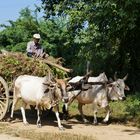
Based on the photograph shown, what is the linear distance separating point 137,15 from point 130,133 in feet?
19.0

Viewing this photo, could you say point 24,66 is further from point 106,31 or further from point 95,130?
point 106,31

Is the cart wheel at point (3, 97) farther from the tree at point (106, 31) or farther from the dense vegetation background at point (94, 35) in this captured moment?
Answer: the tree at point (106, 31)

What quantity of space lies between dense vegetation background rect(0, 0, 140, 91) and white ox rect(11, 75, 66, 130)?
15.4 feet

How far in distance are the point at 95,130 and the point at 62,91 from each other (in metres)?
1.30

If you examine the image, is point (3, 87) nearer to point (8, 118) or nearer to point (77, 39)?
point (8, 118)

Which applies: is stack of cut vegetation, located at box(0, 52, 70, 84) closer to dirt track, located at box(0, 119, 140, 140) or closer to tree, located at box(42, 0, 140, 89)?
dirt track, located at box(0, 119, 140, 140)

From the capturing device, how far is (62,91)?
12.1m

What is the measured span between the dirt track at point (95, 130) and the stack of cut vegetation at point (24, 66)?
1.31 meters

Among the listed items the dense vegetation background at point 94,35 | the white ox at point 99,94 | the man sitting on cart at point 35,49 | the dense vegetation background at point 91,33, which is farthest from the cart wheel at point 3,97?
the dense vegetation background at point 91,33

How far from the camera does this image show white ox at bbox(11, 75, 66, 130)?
12430 millimetres

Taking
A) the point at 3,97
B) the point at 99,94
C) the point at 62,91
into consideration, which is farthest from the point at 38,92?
the point at 99,94

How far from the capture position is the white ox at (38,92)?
40.8 feet

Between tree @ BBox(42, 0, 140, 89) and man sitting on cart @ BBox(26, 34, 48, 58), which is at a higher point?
tree @ BBox(42, 0, 140, 89)

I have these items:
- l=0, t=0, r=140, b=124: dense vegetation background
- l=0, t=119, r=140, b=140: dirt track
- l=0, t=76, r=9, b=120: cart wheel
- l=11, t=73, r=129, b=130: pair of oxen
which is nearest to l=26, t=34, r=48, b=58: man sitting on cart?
l=11, t=73, r=129, b=130: pair of oxen
